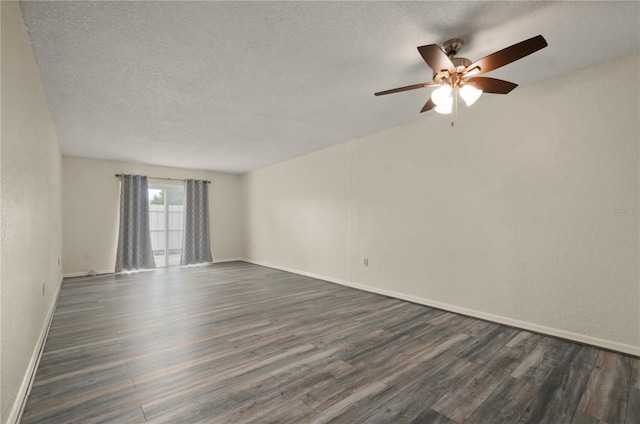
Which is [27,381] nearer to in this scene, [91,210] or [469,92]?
[469,92]

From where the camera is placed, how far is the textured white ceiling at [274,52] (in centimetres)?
179

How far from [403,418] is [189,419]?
1.14 metres

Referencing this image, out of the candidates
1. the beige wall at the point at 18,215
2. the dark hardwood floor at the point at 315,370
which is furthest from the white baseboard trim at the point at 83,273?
the beige wall at the point at 18,215

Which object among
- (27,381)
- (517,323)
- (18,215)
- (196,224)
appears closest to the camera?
(18,215)

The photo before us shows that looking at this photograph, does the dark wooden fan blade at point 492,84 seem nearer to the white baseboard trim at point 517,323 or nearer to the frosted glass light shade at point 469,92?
the frosted glass light shade at point 469,92

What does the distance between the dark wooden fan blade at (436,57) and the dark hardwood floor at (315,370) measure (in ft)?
6.90

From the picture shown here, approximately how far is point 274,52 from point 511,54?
1.61 meters

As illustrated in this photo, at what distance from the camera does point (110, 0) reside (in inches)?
65.7

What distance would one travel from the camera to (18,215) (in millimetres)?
1722

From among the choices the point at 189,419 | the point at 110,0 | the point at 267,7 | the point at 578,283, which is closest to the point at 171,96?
the point at 110,0

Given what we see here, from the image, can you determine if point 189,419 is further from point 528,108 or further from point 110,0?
point 528,108

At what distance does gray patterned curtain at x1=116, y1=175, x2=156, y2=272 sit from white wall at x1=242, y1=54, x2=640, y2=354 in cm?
→ 440

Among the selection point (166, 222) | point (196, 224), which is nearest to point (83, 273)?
point (166, 222)

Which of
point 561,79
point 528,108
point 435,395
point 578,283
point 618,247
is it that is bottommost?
point 435,395
